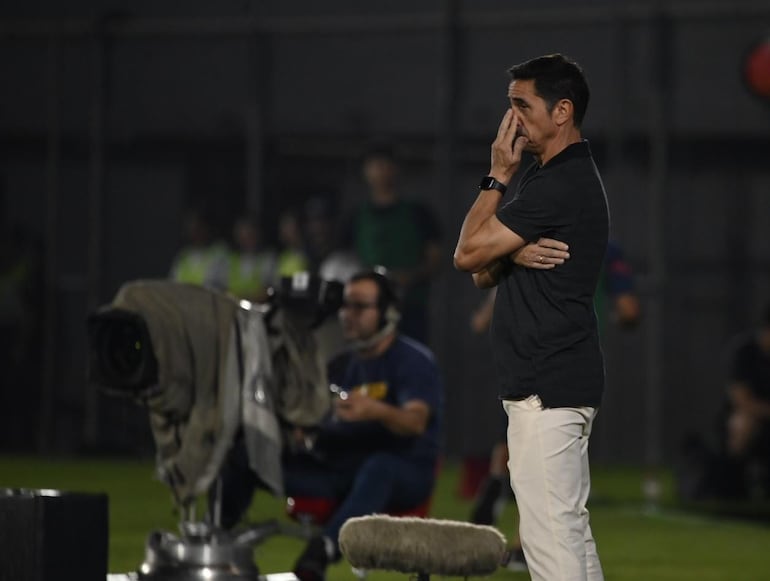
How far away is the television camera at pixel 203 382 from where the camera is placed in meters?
6.03

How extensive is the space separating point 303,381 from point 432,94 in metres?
9.30

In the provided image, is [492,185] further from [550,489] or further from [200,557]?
[200,557]

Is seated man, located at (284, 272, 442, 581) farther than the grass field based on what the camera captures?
No

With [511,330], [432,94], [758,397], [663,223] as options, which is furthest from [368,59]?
[511,330]

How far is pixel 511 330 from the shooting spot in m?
4.72

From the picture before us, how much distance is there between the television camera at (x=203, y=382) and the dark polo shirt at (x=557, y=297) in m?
1.55

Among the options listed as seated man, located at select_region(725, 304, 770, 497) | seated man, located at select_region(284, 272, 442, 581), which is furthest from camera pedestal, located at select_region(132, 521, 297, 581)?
seated man, located at select_region(725, 304, 770, 497)

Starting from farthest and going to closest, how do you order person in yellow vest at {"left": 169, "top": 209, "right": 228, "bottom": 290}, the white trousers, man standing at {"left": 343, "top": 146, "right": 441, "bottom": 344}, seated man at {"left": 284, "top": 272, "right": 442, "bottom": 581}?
person in yellow vest at {"left": 169, "top": 209, "right": 228, "bottom": 290}
man standing at {"left": 343, "top": 146, "right": 441, "bottom": 344}
seated man at {"left": 284, "top": 272, "right": 442, "bottom": 581}
the white trousers

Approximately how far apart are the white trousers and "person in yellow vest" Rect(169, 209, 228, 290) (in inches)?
371

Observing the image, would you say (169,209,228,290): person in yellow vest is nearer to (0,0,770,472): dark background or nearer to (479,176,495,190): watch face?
(0,0,770,472): dark background

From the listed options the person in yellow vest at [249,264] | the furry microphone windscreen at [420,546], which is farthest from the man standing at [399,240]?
the furry microphone windscreen at [420,546]

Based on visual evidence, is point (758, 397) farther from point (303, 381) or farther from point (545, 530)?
point (545, 530)

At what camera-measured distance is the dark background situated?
1514 cm

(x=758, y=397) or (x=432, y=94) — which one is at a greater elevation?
(x=432, y=94)
